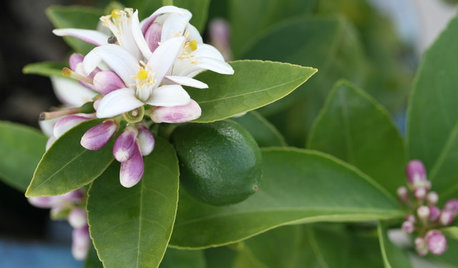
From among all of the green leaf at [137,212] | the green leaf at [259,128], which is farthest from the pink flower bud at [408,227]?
the green leaf at [137,212]

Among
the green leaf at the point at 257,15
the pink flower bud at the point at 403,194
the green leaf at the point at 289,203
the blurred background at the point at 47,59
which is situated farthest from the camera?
the blurred background at the point at 47,59

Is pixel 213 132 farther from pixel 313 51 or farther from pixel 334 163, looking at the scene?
pixel 313 51

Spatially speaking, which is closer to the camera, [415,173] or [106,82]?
[106,82]

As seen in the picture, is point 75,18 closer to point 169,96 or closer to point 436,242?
point 169,96

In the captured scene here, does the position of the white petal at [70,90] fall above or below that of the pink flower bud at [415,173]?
below

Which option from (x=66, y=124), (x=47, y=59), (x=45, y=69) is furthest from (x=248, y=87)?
(x=47, y=59)

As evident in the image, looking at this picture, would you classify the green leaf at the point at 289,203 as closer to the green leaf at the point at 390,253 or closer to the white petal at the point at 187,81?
the green leaf at the point at 390,253
